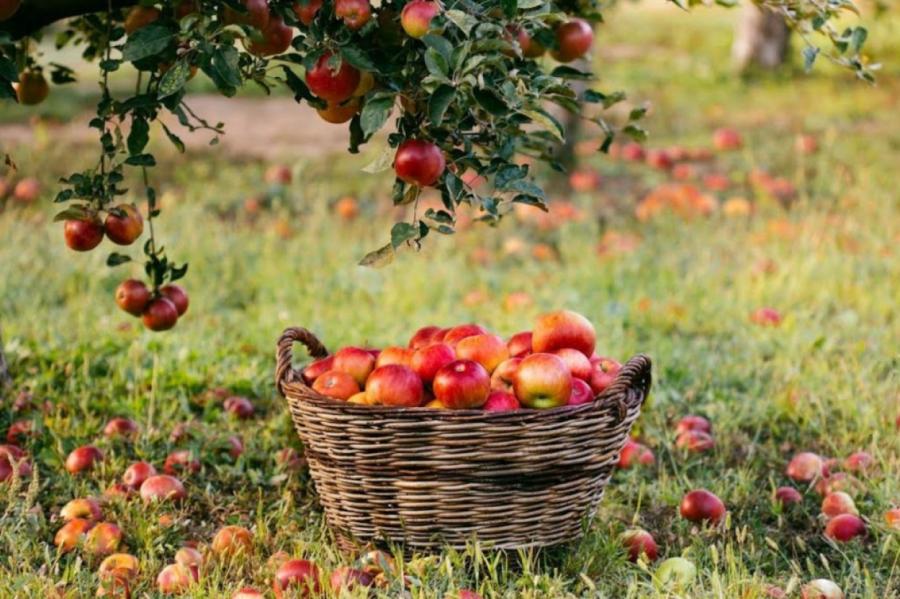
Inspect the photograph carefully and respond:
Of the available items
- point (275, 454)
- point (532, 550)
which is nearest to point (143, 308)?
point (275, 454)

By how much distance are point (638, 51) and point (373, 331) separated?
30.2ft

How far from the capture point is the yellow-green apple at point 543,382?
2.51m

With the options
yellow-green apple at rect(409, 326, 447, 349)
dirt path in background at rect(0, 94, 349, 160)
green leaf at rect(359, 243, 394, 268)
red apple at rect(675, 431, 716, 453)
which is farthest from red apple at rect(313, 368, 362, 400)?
dirt path in background at rect(0, 94, 349, 160)

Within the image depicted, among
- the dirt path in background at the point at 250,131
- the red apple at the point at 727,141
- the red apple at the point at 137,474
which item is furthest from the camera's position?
the dirt path in background at the point at 250,131

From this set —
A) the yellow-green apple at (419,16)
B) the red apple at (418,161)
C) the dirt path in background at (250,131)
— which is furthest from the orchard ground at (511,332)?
the yellow-green apple at (419,16)

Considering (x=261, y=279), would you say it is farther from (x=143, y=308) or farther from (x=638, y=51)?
(x=638, y=51)

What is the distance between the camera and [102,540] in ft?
8.81

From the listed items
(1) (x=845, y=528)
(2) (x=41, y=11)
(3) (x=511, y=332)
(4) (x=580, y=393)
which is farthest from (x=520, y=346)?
(3) (x=511, y=332)

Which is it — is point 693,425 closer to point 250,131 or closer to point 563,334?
point 563,334

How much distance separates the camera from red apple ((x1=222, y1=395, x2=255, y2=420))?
11.6 ft

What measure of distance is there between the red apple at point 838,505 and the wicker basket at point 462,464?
0.68 metres

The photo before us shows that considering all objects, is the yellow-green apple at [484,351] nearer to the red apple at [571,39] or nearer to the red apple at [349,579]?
the red apple at [349,579]

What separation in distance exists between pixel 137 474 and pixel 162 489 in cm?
12

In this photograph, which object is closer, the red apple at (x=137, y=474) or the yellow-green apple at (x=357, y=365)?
the yellow-green apple at (x=357, y=365)
